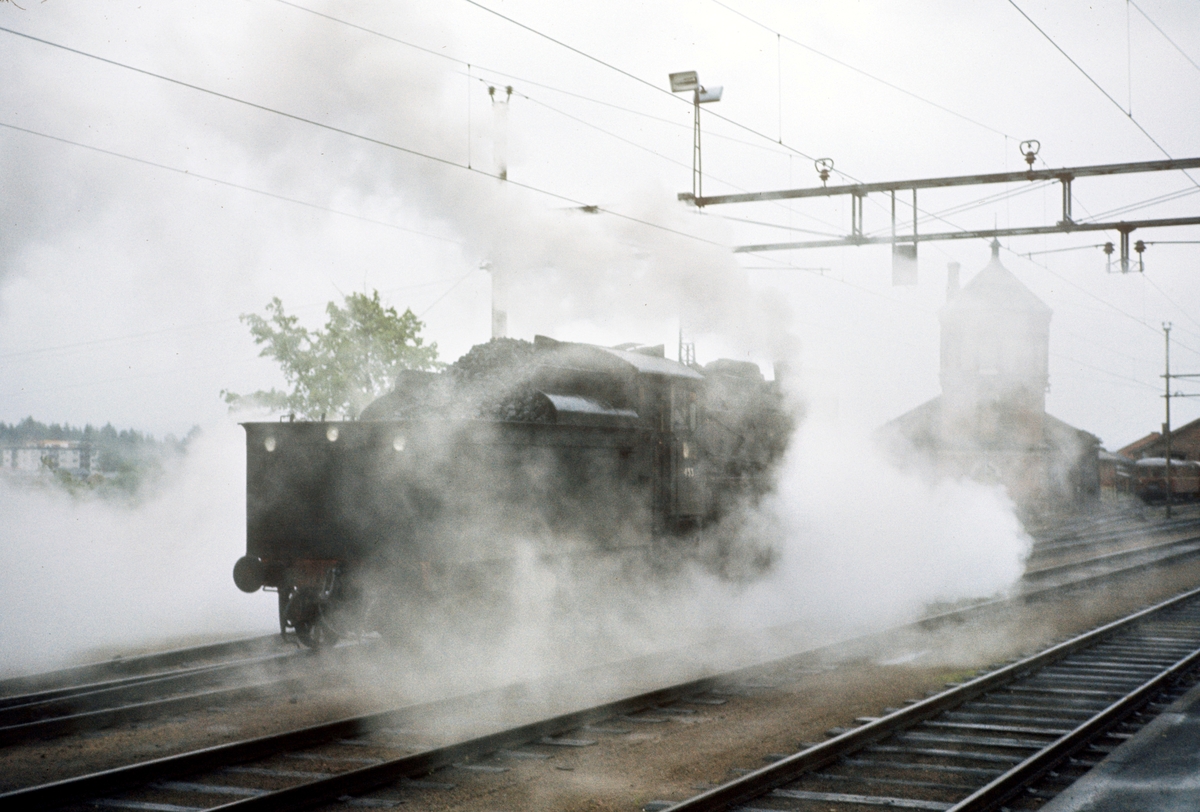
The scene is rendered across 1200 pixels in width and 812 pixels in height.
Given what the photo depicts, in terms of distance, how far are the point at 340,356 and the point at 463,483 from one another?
18936 mm

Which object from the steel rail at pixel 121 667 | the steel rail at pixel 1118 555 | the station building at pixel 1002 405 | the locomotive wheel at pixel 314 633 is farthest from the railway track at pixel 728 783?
the station building at pixel 1002 405

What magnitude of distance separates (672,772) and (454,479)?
4576mm

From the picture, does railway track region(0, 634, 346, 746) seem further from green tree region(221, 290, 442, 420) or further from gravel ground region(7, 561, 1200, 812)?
green tree region(221, 290, 442, 420)

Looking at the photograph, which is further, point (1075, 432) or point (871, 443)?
point (1075, 432)

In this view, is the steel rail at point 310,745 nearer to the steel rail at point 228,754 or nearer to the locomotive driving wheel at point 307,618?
the steel rail at point 228,754

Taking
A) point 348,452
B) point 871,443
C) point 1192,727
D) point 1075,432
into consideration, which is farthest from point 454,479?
point 1075,432

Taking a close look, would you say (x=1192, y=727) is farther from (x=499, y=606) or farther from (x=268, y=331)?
(x=268, y=331)

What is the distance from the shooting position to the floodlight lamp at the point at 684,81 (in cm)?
1406

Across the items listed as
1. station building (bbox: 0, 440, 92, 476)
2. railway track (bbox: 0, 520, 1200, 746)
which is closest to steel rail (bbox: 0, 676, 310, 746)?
railway track (bbox: 0, 520, 1200, 746)

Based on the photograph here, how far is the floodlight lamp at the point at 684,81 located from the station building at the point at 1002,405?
975 inches

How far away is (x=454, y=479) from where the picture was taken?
10453 mm

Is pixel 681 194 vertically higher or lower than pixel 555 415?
higher

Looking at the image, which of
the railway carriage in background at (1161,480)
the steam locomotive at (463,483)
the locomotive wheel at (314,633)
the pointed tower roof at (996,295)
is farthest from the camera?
the pointed tower roof at (996,295)

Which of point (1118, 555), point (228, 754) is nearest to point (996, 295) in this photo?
point (1118, 555)
